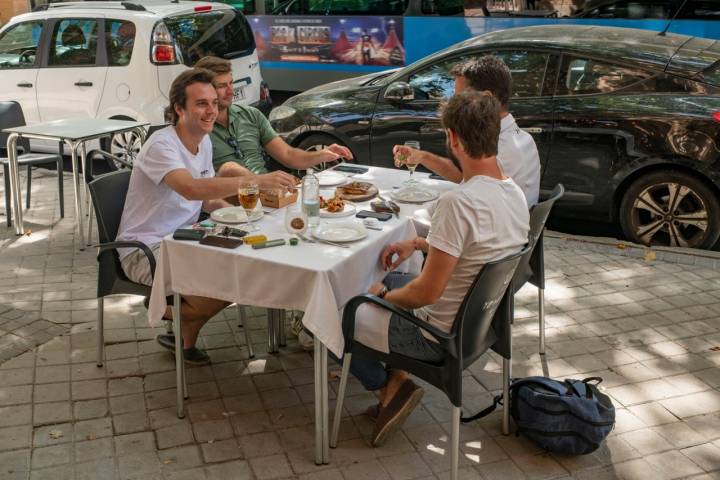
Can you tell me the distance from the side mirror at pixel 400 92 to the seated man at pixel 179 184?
10.4ft

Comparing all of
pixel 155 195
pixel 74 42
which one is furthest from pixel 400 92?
pixel 74 42

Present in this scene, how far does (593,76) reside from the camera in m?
7.11

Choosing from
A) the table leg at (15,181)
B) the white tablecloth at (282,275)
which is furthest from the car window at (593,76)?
the table leg at (15,181)

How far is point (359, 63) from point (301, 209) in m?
8.33

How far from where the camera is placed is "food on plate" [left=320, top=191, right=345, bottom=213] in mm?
4617

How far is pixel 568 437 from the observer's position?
403 cm

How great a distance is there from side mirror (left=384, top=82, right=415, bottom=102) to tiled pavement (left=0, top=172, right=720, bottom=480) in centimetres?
241

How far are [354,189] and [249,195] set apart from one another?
2.86ft

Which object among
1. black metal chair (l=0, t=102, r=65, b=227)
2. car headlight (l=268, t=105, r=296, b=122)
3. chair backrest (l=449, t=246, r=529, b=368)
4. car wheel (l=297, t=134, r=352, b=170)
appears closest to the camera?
chair backrest (l=449, t=246, r=529, b=368)

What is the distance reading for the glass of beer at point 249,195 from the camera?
13.9 ft

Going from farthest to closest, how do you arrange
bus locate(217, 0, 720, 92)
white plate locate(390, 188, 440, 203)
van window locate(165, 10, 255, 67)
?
1. bus locate(217, 0, 720, 92)
2. van window locate(165, 10, 255, 67)
3. white plate locate(390, 188, 440, 203)

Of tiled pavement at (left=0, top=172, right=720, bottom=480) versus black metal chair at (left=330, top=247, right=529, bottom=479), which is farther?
tiled pavement at (left=0, top=172, right=720, bottom=480)

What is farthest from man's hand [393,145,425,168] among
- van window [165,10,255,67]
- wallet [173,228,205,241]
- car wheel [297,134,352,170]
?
van window [165,10,255,67]

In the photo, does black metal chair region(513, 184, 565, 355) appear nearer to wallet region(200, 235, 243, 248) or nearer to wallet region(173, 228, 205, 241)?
wallet region(200, 235, 243, 248)
